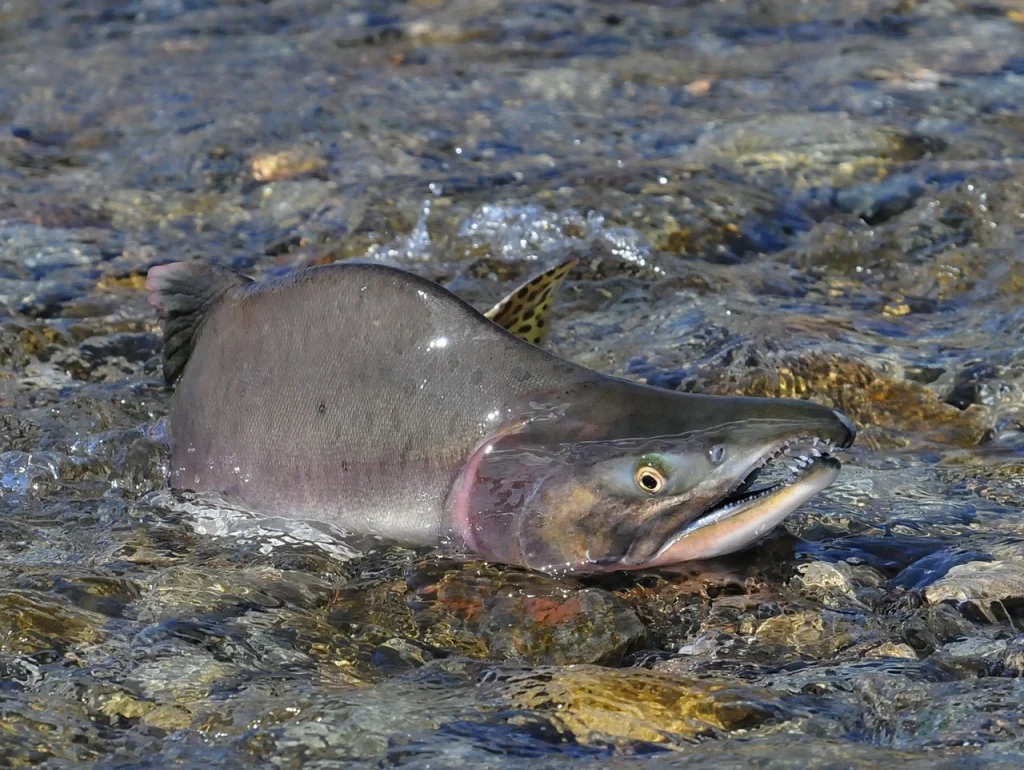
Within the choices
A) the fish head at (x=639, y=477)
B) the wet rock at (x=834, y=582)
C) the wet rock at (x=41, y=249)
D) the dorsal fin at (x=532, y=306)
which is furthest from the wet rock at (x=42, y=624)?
the wet rock at (x=41, y=249)

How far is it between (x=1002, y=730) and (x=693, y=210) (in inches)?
165

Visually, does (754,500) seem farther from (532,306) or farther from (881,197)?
(881,197)

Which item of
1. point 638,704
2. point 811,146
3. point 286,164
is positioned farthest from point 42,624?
point 811,146

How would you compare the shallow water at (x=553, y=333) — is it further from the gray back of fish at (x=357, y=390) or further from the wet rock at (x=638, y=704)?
the gray back of fish at (x=357, y=390)

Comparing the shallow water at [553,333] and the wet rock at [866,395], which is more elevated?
the shallow water at [553,333]

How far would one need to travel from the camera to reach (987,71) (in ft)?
28.6

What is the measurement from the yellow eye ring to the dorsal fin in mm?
Result: 873

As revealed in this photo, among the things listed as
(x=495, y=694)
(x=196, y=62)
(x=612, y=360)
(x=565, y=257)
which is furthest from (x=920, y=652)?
(x=196, y=62)

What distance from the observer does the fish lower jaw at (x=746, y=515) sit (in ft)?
11.0

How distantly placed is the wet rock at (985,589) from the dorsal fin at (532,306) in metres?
1.33

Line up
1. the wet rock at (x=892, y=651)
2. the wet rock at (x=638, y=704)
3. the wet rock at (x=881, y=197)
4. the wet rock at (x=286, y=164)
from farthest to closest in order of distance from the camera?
1. the wet rock at (x=286, y=164)
2. the wet rock at (x=881, y=197)
3. the wet rock at (x=892, y=651)
4. the wet rock at (x=638, y=704)

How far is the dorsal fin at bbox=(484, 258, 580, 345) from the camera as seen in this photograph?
165 inches

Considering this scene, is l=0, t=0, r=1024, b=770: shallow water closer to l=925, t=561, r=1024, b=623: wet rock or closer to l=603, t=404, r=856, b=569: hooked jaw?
l=925, t=561, r=1024, b=623: wet rock

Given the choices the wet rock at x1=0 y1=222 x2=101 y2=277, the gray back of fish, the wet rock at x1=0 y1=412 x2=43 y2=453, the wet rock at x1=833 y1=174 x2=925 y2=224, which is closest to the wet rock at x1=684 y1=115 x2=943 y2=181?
the wet rock at x1=833 y1=174 x2=925 y2=224
